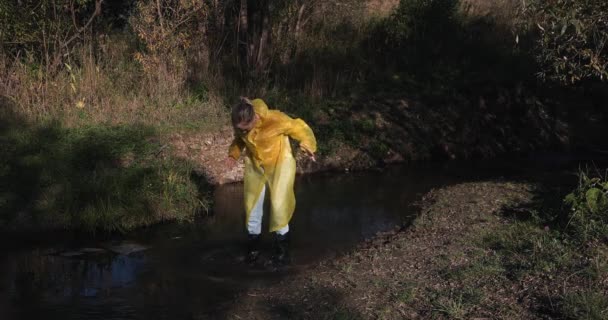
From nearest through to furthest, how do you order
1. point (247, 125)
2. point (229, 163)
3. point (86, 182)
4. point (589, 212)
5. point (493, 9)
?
point (589, 212) < point (247, 125) < point (86, 182) < point (229, 163) < point (493, 9)

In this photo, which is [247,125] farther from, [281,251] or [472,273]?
[472,273]

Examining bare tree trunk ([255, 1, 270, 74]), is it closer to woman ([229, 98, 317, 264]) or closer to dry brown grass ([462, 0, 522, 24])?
dry brown grass ([462, 0, 522, 24])

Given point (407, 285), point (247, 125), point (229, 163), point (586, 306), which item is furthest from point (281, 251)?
point (229, 163)

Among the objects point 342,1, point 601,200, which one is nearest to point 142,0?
point 342,1

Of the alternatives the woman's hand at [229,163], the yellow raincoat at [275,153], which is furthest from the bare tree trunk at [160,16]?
the yellow raincoat at [275,153]

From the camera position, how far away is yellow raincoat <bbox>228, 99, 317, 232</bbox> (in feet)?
23.9

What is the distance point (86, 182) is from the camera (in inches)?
365

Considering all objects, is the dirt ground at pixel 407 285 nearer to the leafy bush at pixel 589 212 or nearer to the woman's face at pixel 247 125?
the leafy bush at pixel 589 212

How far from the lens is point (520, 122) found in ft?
48.3

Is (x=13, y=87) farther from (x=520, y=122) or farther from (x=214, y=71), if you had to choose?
(x=520, y=122)

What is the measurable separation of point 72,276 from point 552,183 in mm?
5584

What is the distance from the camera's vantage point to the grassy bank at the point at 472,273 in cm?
563

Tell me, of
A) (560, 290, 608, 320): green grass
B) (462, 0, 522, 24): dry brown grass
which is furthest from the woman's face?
(462, 0, 522, 24): dry brown grass

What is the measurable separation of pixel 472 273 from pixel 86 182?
496 cm
